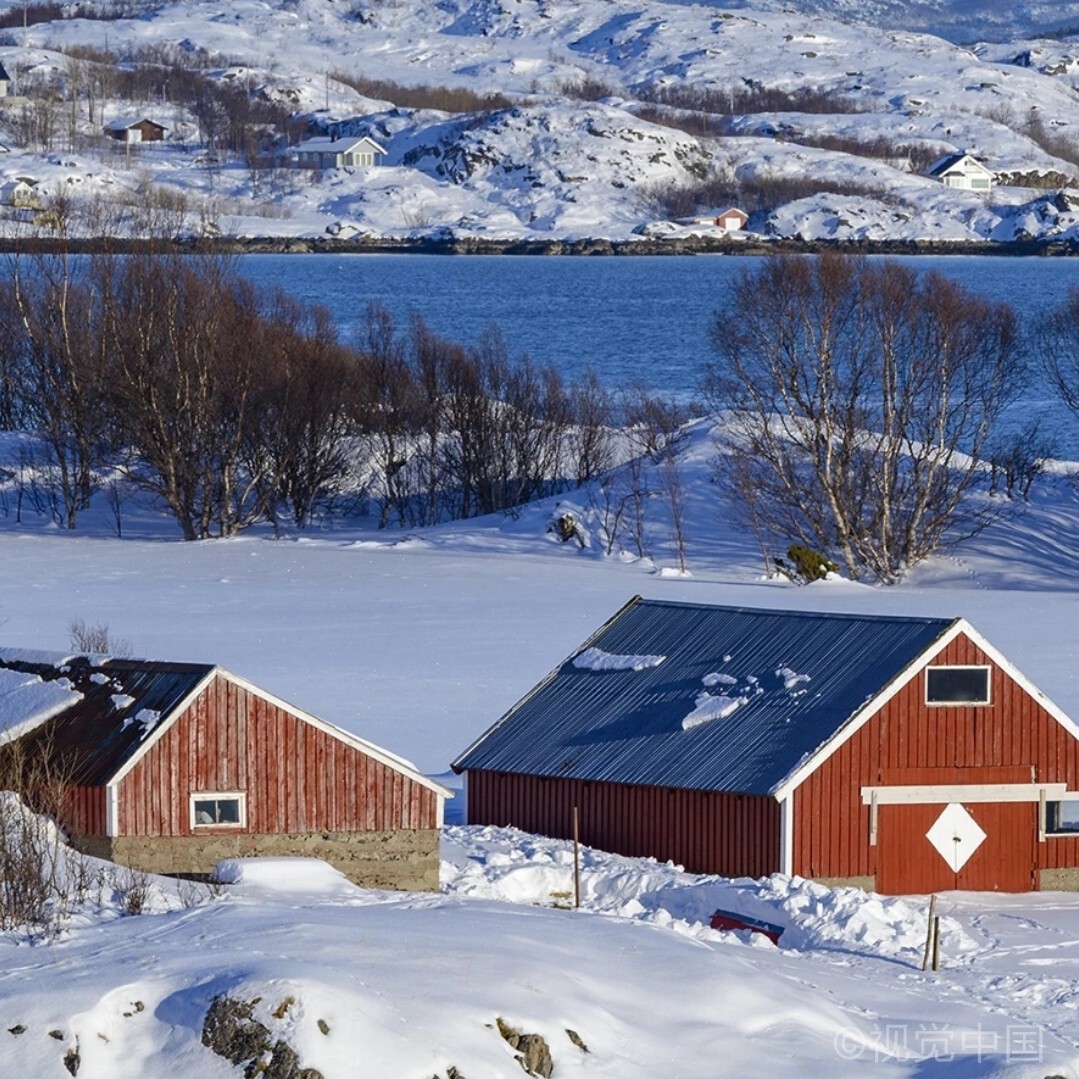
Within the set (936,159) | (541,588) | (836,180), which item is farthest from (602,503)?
(936,159)

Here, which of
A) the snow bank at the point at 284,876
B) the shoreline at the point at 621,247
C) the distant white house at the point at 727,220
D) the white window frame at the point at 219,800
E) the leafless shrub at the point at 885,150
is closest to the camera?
the snow bank at the point at 284,876

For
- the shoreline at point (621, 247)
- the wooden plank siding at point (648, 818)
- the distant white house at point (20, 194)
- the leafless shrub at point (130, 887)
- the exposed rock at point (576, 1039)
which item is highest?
the distant white house at point (20, 194)

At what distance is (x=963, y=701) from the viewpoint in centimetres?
2166

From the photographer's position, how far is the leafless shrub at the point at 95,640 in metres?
28.9

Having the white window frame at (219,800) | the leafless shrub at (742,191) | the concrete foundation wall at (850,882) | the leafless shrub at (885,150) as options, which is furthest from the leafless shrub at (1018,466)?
the leafless shrub at (885,150)

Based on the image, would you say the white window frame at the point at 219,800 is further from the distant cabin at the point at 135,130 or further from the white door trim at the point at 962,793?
the distant cabin at the point at 135,130

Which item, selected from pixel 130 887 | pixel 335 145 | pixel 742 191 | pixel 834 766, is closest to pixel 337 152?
pixel 335 145

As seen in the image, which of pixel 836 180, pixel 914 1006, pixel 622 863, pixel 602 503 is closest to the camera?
pixel 914 1006

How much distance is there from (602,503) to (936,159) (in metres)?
156

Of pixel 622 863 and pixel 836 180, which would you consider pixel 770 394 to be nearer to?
pixel 622 863

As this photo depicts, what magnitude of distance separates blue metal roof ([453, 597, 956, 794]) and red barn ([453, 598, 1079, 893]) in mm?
23

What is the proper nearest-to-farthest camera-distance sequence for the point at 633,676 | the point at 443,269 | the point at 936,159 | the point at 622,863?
the point at 622,863
the point at 633,676
the point at 443,269
the point at 936,159

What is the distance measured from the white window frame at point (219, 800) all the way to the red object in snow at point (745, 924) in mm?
4091

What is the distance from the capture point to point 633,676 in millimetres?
23625
